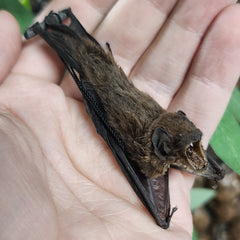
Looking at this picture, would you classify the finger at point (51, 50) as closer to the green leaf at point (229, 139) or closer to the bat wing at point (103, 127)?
the bat wing at point (103, 127)

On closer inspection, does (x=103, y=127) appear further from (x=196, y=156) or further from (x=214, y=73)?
(x=214, y=73)

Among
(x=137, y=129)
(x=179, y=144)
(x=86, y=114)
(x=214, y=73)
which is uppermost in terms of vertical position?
(x=214, y=73)

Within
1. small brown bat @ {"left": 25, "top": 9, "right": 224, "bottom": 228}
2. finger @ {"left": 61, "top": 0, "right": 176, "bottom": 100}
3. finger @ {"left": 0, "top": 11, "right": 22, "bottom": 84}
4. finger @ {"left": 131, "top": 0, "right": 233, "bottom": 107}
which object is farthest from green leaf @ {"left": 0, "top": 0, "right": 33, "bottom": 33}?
finger @ {"left": 131, "top": 0, "right": 233, "bottom": 107}

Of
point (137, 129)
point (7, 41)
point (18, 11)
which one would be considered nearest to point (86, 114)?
point (137, 129)

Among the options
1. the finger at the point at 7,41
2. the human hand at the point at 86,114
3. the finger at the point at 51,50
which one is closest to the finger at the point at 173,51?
the human hand at the point at 86,114

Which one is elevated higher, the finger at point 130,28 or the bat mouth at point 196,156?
the finger at point 130,28

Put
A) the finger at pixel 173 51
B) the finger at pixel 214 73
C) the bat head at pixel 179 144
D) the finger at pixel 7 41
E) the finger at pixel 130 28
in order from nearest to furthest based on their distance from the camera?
the bat head at pixel 179 144 → the finger at pixel 7 41 → the finger at pixel 214 73 → the finger at pixel 173 51 → the finger at pixel 130 28

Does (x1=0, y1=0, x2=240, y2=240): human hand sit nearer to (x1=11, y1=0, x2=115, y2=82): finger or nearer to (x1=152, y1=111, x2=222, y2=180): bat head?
(x1=11, y1=0, x2=115, y2=82): finger
